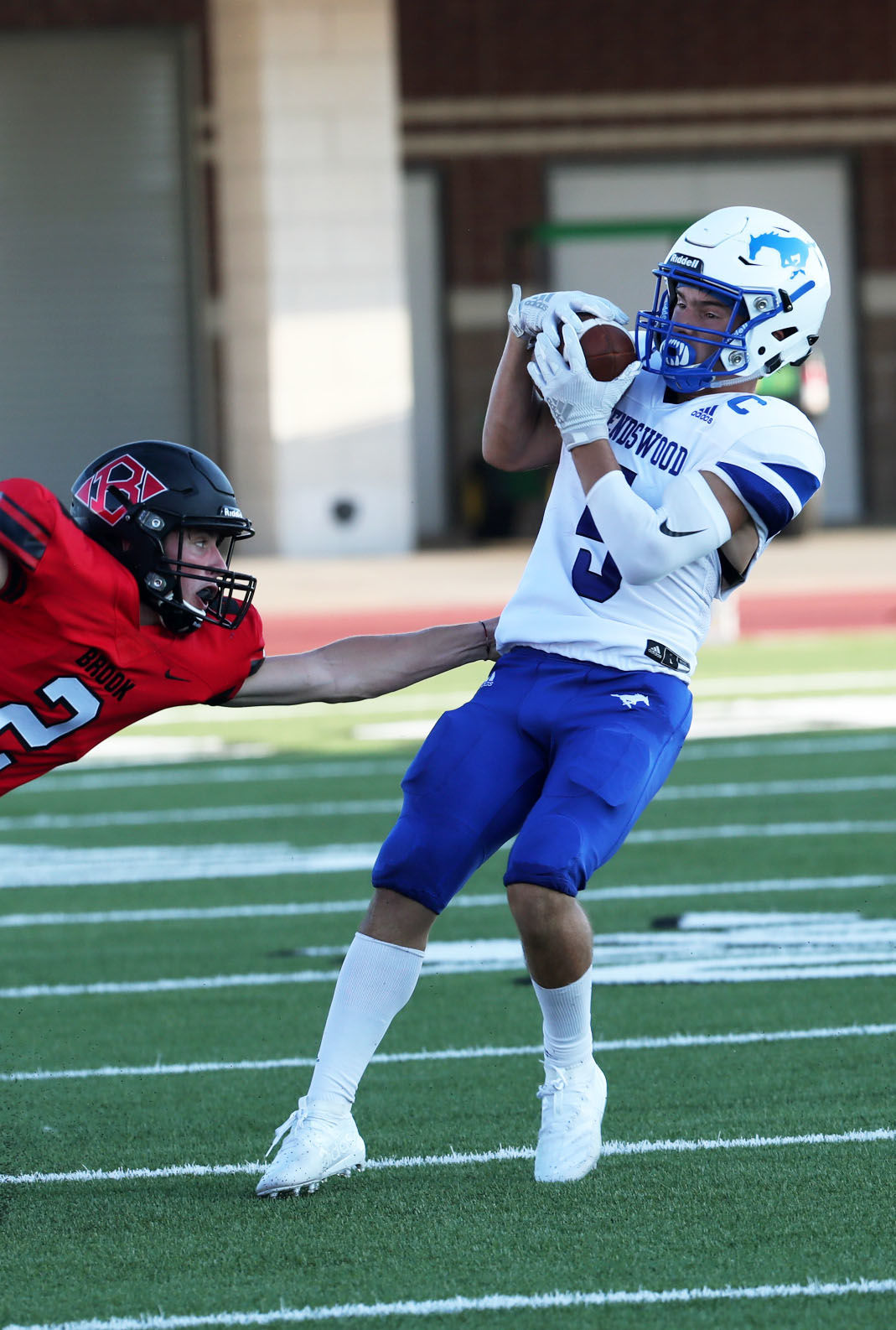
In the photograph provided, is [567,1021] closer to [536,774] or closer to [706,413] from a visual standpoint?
[536,774]

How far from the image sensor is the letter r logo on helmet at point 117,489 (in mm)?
3861

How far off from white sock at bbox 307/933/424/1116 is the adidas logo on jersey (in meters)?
1.18

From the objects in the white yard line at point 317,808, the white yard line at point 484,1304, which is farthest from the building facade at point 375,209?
the white yard line at point 484,1304

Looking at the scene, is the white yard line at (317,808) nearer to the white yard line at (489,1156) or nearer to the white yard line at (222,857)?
the white yard line at (222,857)

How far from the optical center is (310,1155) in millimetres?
3838

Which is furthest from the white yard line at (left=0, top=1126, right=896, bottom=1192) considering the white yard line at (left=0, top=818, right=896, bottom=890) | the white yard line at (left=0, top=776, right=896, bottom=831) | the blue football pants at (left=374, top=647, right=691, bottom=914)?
the white yard line at (left=0, top=776, right=896, bottom=831)

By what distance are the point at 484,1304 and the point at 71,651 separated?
1.37 m

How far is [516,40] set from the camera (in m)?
24.2

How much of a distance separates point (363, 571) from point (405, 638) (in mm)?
14327

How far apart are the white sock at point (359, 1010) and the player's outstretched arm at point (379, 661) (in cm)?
58

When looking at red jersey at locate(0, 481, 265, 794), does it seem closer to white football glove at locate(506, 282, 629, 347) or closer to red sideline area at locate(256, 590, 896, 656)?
white football glove at locate(506, 282, 629, 347)

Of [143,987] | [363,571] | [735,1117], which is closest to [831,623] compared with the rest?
[363,571]

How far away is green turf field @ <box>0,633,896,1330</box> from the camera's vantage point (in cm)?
338

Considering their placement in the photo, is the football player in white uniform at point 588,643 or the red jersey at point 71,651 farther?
the football player in white uniform at point 588,643
